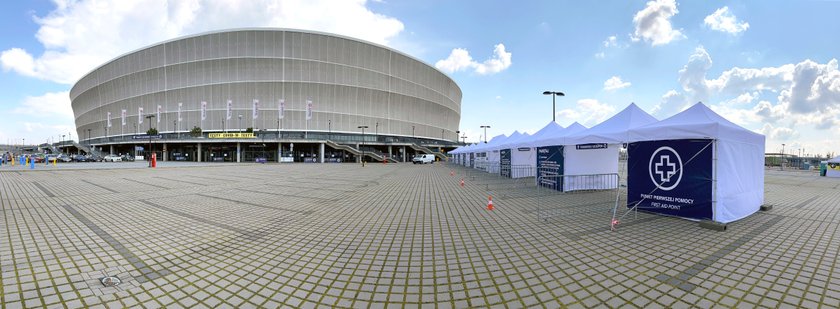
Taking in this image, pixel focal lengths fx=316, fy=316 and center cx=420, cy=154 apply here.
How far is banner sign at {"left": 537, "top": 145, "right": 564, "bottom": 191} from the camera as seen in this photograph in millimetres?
13609

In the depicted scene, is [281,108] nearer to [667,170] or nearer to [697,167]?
[667,170]

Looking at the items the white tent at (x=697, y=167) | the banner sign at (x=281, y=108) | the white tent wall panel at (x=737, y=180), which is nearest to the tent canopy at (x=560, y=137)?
the white tent at (x=697, y=167)

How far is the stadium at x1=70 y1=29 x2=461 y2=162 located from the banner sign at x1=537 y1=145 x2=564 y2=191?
157 ft

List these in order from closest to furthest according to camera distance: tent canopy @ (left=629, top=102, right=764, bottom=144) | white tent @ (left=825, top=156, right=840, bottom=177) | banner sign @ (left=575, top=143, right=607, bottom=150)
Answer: tent canopy @ (left=629, top=102, right=764, bottom=144)
banner sign @ (left=575, top=143, right=607, bottom=150)
white tent @ (left=825, top=156, right=840, bottom=177)

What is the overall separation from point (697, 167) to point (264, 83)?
73828mm

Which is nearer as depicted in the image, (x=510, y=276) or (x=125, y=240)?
(x=510, y=276)

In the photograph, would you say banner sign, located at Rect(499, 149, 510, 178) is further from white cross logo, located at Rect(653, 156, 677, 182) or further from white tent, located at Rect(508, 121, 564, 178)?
white cross logo, located at Rect(653, 156, 677, 182)

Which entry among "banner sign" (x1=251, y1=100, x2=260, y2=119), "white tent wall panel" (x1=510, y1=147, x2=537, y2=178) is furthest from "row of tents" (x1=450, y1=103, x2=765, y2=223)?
"banner sign" (x1=251, y1=100, x2=260, y2=119)

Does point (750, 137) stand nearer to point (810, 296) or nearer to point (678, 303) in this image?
point (810, 296)

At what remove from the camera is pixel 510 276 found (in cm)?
404

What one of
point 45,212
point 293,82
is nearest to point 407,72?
point 293,82

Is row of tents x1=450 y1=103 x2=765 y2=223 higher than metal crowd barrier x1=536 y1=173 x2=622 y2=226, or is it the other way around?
row of tents x1=450 y1=103 x2=765 y2=223

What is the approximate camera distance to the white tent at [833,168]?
26.8 meters

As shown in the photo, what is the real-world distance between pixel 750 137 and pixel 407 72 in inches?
3110
